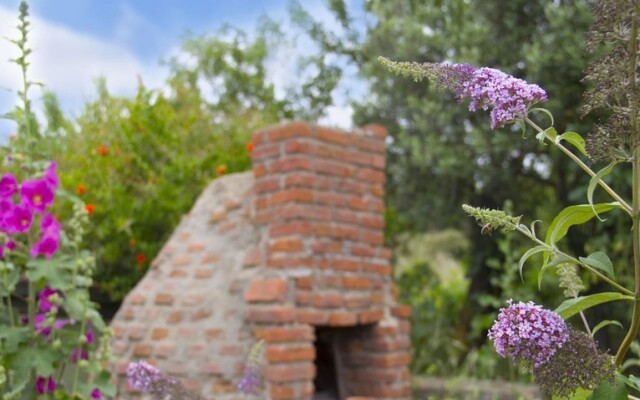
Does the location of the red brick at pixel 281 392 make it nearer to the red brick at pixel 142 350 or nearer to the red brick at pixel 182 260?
the red brick at pixel 142 350

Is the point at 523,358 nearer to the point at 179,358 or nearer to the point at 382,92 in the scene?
the point at 179,358

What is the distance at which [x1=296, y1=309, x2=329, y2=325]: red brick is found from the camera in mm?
4336

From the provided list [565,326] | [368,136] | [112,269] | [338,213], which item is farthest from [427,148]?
[565,326]

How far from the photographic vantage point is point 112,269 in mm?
6523

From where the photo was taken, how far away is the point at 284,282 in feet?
14.2

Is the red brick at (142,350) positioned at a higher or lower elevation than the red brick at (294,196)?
lower

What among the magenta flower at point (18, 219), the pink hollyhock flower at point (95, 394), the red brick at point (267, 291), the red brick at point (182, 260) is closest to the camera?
the magenta flower at point (18, 219)

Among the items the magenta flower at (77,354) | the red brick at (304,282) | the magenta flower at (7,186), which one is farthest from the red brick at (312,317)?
the magenta flower at (7,186)

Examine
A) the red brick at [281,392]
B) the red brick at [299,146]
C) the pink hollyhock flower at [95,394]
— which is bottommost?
the red brick at [281,392]

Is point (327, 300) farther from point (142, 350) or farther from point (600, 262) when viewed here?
point (600, 262)

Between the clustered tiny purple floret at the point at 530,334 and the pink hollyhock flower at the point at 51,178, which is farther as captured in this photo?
the pink hollyhock flower at the point at 51,178

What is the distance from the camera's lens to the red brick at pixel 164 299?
4848mm

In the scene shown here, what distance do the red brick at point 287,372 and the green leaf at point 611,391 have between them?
3.13 metres

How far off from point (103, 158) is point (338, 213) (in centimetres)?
291
